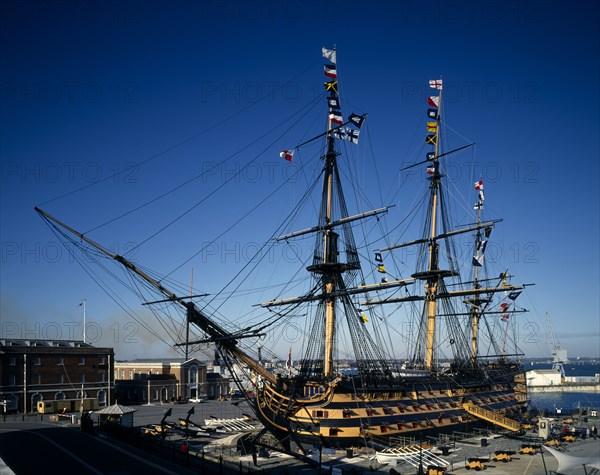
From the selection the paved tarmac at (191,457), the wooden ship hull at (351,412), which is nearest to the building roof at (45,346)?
the paved tarmac at (191,457)

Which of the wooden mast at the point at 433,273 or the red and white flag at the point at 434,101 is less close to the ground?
the red and white flag at the point at 434,101

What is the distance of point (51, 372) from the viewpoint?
6306 centimetres

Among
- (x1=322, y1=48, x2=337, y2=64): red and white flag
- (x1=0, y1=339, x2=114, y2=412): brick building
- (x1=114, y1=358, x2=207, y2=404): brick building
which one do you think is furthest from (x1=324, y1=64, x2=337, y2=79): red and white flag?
(x1=114, y1=358, x2=207, y2=404): brick building

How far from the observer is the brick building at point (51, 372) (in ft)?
194

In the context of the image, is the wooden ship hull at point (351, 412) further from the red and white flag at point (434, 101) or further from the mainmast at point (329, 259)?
the red and white flag at point (434, 101)

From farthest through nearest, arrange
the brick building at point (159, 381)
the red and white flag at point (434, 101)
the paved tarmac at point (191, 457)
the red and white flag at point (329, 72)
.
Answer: the brick building at point (159, 381)
the red and white flag at point (434, 101)
the red and white flag at point (329, 72)
the paved tarmac at point (191, 457)

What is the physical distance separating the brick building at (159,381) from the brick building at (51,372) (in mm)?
7816

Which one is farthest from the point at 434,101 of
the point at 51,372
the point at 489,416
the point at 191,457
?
the point at 51,372

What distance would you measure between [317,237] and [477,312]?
37299 mm

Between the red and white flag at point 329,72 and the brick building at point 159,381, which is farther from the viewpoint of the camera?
the brick building at point 159,381

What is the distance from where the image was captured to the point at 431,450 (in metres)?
36.5

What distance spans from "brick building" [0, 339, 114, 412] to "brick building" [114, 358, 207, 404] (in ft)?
25.6

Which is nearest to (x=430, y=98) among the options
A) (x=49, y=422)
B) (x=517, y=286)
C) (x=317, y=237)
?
(x=317, y=237)

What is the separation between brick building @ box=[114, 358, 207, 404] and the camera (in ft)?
250
